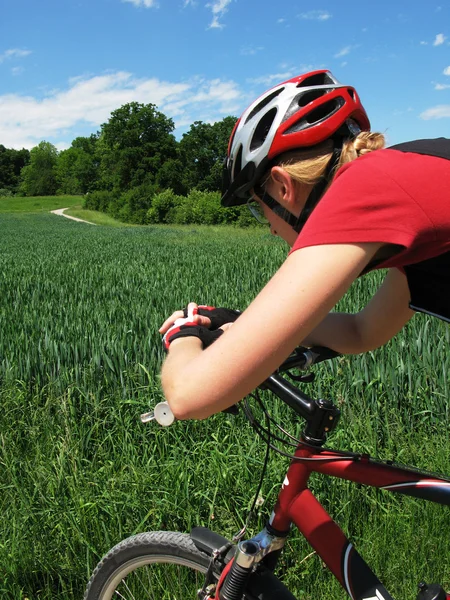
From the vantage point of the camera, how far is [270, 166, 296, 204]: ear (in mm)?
1141

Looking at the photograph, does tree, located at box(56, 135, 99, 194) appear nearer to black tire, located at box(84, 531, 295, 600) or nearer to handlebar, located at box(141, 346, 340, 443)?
black tire, located at box(84, 531, 295, 600)

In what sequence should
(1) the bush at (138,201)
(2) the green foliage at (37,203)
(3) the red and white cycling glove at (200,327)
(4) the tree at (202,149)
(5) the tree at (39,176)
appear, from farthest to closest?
(5) the tree at (39,176) < (2) the green foliage at (37,203) < (4) the tree at (202,149) < (1) the bush at (138,201) < (3) the red and white cycling glove at (200,327)

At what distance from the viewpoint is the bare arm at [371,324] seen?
136 centimetres

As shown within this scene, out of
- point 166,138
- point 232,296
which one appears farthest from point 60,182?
point 232,296

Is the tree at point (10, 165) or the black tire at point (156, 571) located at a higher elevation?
the tree at point (10, 165)

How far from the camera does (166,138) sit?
6925 cm

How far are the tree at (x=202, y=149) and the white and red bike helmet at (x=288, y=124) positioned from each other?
7060 cm

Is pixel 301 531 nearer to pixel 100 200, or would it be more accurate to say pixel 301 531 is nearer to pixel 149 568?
pixel 149 568

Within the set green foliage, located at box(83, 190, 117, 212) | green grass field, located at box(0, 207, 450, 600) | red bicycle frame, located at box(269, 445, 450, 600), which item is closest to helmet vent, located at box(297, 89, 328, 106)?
red bicycle frame, located at box(269, 445, 450, 600)

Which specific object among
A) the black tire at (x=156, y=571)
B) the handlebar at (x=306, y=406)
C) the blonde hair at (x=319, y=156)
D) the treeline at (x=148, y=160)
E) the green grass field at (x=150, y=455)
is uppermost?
the treeline at (x=148, y=160)

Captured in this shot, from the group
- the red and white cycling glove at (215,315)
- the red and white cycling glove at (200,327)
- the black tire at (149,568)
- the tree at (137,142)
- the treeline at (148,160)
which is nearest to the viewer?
the red and white cycling glove at (200,327)

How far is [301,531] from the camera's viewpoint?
127cm

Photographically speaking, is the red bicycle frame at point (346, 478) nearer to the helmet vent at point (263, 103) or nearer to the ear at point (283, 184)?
the ear at point (283, 184)

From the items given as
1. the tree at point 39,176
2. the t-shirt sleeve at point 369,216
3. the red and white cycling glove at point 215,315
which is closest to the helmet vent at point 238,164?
the red and white cycling glove at point 215,315
